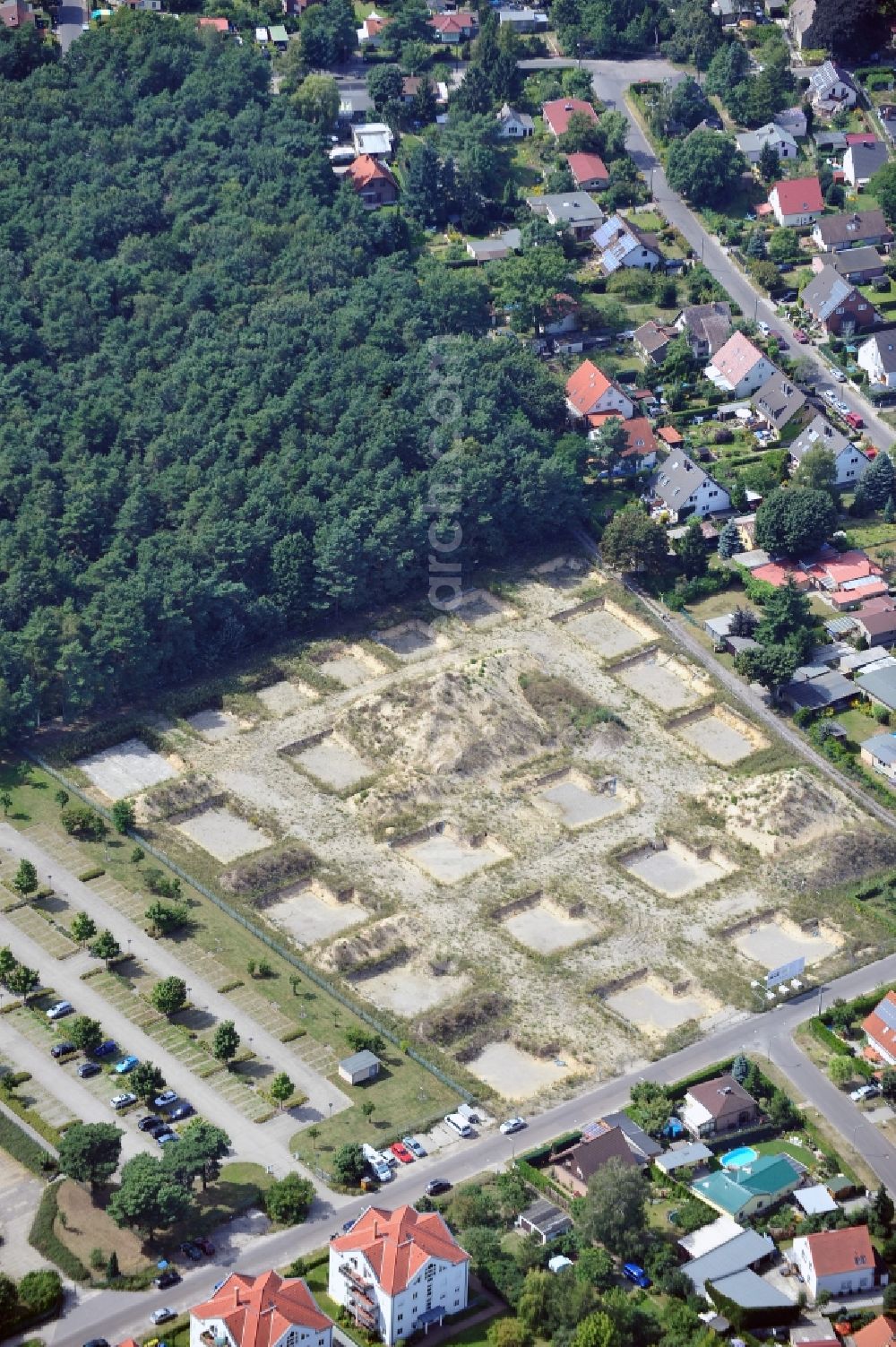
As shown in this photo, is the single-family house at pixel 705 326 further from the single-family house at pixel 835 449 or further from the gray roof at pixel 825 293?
the single-family house at pixel 835 449

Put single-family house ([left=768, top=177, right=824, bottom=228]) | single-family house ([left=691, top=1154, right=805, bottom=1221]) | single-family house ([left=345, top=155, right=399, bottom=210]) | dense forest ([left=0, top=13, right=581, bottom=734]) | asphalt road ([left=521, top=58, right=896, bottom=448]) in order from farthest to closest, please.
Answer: single-family house ([left=768, top=177, right=824, bottom=228])
single-family house ([left=345, top=155, right=399, bottom=210])
asphalt road ([left=521, top=58, right=896, bottom=448])
dense forest ([left=0, top=13, right=581, bottom=734])
single-family house ([left=691, top=1154, right=805, bottom=1221])

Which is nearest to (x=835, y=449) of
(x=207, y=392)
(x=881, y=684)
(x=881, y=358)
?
(x=881, y=358)

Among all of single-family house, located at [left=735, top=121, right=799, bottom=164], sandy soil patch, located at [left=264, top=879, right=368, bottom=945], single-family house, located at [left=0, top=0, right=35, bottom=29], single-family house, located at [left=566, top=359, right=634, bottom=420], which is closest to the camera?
sandy soil patch, located at [left=264, top=879, right=368, bottom=945]

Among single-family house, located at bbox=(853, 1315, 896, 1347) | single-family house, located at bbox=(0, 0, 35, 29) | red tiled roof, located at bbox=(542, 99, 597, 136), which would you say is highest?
single-family house, located at bbox=(0, 0, 35, 29)

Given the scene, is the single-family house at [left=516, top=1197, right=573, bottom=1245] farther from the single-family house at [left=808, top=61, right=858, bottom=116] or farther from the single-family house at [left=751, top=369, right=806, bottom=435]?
the single-family house at [left=808, top=61, right=858, bottom=116]

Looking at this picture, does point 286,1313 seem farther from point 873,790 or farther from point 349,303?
point 349,303

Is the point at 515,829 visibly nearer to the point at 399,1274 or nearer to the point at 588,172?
the point at 399,1274

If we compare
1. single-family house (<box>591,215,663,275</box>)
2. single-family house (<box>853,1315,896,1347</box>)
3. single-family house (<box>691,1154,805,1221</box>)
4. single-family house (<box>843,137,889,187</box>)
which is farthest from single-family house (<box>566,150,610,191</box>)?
single-family house (<box>853,1315,896,1347</box>)
